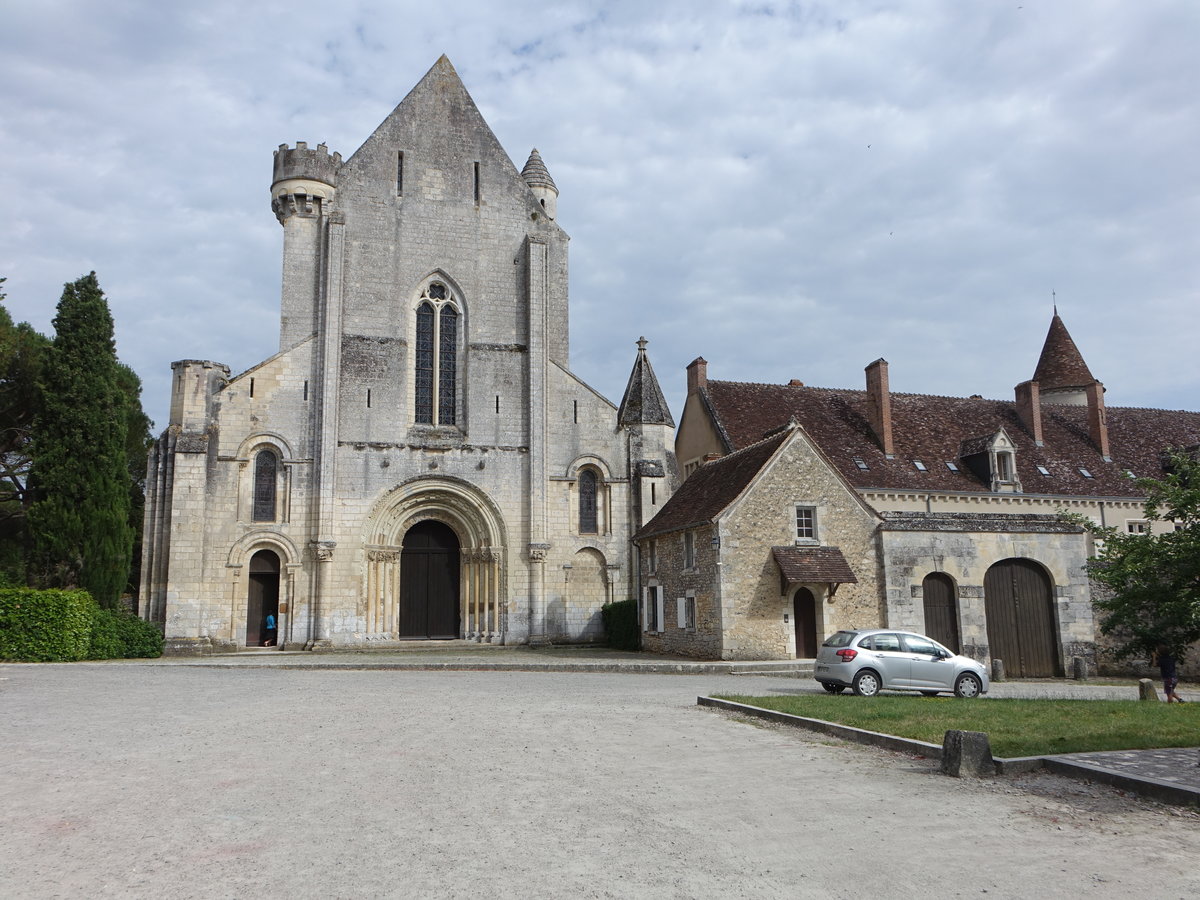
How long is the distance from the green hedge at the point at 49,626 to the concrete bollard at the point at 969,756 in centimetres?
2101

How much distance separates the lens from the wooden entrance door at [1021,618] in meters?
24.3

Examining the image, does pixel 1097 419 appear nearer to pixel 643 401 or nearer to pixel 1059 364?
pixel 1059 364

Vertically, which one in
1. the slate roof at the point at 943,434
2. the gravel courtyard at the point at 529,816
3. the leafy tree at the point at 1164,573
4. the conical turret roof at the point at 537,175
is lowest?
the gravel courtyard at the point at 529,816

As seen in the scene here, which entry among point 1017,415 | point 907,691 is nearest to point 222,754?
point 907,691

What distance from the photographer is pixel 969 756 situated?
8859mm

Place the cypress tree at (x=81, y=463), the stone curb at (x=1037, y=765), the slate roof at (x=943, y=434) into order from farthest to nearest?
1. the slate roof at (x=943, y=434)
2. the cypress tree at (x=81, y=463)
3. the stone curb at (x=1037, y=765)

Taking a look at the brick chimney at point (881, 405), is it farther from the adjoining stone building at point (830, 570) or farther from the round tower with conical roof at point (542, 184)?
the round tower with conical roof at point (542, 184)

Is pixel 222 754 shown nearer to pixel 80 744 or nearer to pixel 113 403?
pixel 80 744

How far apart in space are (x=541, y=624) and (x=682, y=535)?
579cm

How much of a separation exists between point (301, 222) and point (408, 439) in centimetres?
752

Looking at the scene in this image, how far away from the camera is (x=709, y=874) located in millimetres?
5816

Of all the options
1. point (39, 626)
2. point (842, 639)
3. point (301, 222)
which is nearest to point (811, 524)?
point (842, 639)

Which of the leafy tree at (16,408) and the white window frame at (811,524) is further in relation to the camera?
the leafy tree at (16,408)

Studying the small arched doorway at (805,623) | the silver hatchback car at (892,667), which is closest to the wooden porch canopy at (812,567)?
the small arched doorway at (805,623)
